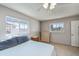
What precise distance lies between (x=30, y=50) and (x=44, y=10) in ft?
2.20

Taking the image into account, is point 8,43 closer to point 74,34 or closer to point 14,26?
point 14,26

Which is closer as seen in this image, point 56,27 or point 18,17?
point 18,17

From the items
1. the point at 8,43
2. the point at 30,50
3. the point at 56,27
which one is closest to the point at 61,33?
the point at 56,27

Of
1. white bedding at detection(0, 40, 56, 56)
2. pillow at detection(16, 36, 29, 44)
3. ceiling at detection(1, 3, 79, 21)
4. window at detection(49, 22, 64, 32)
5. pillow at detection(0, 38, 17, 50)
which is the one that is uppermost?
ceiling at detection(1, 3, 79, 21)

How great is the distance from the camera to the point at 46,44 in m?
1.48

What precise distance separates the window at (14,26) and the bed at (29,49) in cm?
21

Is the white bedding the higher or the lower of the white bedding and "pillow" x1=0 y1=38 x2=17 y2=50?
the lower

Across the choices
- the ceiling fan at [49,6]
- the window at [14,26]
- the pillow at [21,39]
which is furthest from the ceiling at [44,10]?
the pillow at [21,39]

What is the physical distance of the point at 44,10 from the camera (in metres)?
1.29

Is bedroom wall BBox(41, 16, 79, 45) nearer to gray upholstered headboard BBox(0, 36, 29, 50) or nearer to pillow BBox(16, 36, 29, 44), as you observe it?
pillow BBox(16, 36, 29, 44)

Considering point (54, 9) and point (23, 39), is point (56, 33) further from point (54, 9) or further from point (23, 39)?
point (23, 39)

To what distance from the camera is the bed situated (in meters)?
1.20

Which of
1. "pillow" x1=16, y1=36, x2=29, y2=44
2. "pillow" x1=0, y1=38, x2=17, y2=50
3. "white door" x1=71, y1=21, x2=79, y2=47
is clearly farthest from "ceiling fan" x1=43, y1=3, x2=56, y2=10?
"pillow" x1=0, y1=38, x2=17, y2=50

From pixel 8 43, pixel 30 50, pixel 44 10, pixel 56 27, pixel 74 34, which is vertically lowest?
pixel 30 50
